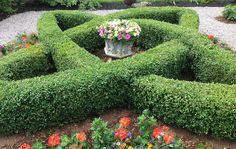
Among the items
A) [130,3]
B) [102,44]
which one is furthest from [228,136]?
[130,3]

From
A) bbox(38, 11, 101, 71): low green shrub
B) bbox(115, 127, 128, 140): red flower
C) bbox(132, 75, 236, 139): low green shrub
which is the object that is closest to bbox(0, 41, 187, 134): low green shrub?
bbox(132, 75, 236, 139): low green shrub

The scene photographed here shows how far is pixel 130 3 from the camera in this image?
1591 centimetres

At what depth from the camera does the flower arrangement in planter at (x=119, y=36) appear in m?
9.09

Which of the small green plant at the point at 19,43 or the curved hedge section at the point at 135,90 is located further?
the small green plant at the point at 19,43

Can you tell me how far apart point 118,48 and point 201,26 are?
4396mm

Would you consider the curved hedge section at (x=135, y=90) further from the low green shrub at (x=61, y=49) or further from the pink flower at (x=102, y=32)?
the pink flower at (x=102, y=32)

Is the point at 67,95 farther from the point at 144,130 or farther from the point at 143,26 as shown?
the point at 143,26

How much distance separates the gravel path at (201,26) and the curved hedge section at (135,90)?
294 cm

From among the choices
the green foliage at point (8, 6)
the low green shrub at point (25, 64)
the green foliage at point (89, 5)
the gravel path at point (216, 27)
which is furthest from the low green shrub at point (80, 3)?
the low green shrub at point (25, 64)

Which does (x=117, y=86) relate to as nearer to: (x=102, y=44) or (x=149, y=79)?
(x=149, y=79)

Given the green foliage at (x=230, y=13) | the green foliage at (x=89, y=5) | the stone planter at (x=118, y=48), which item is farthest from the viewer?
the green foliage at (x=89, y=5)

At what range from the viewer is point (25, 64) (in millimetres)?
8641

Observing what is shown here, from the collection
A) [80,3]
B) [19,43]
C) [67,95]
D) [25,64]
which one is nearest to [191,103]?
[67,95]

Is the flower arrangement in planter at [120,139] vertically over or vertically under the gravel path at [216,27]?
over
